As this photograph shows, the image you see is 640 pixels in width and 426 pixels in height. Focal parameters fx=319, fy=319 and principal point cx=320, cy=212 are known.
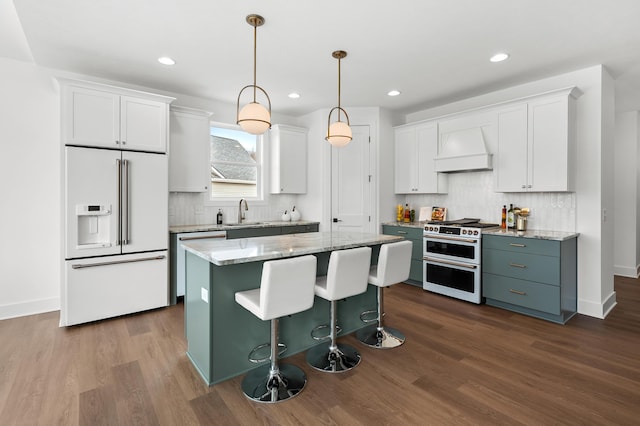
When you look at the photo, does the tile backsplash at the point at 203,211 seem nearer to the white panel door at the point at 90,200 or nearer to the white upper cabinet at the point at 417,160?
the white panel door at the point at 90,200

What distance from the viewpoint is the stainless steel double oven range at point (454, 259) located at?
3941mm


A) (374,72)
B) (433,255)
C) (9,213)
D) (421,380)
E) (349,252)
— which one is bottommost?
(421,380)

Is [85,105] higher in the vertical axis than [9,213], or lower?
higher

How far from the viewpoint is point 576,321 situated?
3.44 metres

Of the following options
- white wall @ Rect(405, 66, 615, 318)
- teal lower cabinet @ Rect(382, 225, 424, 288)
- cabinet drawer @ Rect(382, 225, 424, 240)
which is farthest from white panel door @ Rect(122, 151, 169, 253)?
white wall @ Rect(405, 66, 615, 318)

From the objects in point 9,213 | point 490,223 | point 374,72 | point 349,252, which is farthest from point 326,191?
point 9,213

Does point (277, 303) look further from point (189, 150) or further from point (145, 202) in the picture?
point (189, 150)

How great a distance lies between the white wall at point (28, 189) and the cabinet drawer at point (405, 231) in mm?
4296

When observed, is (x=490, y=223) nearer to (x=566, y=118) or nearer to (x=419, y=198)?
(x=419, y=198)

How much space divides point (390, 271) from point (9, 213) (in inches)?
160

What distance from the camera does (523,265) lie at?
3.59m

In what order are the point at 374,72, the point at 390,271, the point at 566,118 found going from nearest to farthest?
1. the point at 390,271
2. the point at 566,118
3. the point at 374,72

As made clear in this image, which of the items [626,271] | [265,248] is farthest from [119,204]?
[626,271]

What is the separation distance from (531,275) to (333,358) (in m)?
2.48
